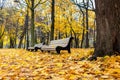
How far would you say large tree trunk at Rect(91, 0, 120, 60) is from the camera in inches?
284

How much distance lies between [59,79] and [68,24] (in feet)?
127

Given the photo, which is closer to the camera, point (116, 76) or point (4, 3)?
point (116, 76)

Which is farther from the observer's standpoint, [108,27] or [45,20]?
[45,20]

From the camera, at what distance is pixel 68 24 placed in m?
43.0

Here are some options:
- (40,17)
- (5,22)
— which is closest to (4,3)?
(5,22)

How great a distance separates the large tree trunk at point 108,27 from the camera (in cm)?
722

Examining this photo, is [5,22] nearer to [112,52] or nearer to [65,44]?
[65,44]

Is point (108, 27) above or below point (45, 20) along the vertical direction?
below

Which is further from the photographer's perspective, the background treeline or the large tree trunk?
the background treeline

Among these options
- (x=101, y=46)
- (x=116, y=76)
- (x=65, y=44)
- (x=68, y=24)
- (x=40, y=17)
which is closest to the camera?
(x=116, y=76)

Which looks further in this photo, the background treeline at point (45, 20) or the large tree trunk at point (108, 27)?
the background treeline at point (45, 20)

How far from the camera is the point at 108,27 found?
733cm

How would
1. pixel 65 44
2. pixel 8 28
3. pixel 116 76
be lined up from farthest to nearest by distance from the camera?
pixel 8 28
pixel 65 44
pixel 116 76

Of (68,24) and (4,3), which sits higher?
(4,3)
